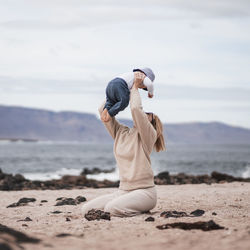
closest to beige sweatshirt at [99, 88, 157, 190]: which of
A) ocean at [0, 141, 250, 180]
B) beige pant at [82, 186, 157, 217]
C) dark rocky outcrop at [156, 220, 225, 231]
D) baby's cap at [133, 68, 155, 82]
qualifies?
beige pant at [82, 186, 157, 217]

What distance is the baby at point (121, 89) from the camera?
7.05 metres

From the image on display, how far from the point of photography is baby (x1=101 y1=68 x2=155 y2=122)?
7047 millimetres

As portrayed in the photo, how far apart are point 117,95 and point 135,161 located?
3.46 feet

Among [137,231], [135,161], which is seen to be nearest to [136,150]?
[135,161]

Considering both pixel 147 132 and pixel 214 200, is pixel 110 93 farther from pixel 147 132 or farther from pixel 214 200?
pixel 214 200

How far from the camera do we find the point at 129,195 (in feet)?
23.5

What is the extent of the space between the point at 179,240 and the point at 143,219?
185 cm

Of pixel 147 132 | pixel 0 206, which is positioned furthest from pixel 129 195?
pixel 0 206

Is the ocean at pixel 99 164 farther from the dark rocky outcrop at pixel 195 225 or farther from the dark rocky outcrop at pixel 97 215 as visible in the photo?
the dark rocky outcrop at pixel 195 225

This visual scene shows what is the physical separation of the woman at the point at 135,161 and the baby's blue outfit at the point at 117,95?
0.41ft

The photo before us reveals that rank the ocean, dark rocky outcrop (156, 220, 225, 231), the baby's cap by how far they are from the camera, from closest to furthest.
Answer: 1. dark rocky outcrop (156, 220, 225, 231)
2. the baby's cap
3. the ocean

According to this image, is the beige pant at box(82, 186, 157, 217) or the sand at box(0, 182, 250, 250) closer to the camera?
the sand at box(0, 182, 250, 250)

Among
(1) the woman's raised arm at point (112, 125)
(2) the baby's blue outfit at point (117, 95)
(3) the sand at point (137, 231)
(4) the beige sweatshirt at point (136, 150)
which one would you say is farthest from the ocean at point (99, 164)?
(2) the baby's blue outfit at point (117, 95)

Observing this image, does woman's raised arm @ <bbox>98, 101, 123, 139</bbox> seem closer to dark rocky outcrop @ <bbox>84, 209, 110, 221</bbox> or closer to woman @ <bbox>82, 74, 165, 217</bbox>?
woman @ <bbox>82, 74, 165, 217</bbox>
